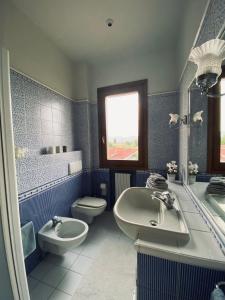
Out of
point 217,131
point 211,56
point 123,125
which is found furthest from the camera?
point 123,125

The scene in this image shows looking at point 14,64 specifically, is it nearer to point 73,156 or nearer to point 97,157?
point 73,156

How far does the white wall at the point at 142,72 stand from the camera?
211cm

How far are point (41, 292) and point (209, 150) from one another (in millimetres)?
1846

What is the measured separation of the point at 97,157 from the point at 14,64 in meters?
1.63

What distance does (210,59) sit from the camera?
81cm

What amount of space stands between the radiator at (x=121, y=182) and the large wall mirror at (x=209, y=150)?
1.10 meters

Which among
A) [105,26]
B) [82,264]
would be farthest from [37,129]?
[82,264]

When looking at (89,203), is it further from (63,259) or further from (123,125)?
(123,125)

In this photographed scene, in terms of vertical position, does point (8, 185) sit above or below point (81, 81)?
below

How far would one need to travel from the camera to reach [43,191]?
168 centimetres

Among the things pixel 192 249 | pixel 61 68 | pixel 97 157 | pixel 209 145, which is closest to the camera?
pixel 192 249

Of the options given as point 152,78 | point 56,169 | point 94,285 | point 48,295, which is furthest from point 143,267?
point 152,78

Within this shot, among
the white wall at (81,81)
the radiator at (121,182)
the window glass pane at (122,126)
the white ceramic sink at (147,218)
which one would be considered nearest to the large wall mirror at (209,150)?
the white ceramic sink at (147,218)

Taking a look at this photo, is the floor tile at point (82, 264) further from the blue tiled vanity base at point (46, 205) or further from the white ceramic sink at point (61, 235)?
the blue tiled vanity base at point (46, 205)
